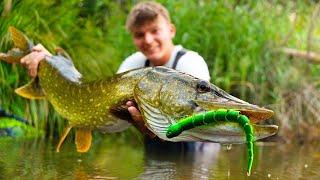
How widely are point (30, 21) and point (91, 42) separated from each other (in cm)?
72

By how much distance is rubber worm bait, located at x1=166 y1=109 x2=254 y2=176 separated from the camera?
8.02ft

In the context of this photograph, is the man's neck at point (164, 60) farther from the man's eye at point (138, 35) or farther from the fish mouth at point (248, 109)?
the fish mouth at point (248, 109)

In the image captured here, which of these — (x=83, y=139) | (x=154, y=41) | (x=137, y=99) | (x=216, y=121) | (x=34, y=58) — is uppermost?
(x=154, y=41)

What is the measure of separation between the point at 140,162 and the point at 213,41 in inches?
126

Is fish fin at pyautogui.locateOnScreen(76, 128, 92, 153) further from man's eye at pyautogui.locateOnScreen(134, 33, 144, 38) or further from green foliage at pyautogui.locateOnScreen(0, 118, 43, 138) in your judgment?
green foliage at pyautogui.locateOnScreen(0, 118, 43, 138)

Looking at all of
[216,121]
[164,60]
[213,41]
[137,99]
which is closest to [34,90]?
[164,60]

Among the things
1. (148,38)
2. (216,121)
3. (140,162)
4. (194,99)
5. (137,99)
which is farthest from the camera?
(148,38)

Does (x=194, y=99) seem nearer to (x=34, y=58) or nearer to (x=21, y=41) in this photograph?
(x=34, y=58)

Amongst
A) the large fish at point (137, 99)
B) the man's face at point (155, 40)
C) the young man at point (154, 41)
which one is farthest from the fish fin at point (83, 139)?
the man's face at point (155, 40)

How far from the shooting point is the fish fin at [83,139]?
A: 12.6ft

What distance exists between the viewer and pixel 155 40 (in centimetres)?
528

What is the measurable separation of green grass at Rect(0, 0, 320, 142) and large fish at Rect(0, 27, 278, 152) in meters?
2.03

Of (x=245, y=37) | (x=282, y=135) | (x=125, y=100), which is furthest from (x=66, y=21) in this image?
(x=125, y=100)

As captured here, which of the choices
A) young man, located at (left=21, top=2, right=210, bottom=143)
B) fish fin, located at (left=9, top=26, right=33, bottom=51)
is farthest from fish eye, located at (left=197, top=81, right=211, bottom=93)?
young man, located at (left=21, top=2, right=210, bottom=143)
